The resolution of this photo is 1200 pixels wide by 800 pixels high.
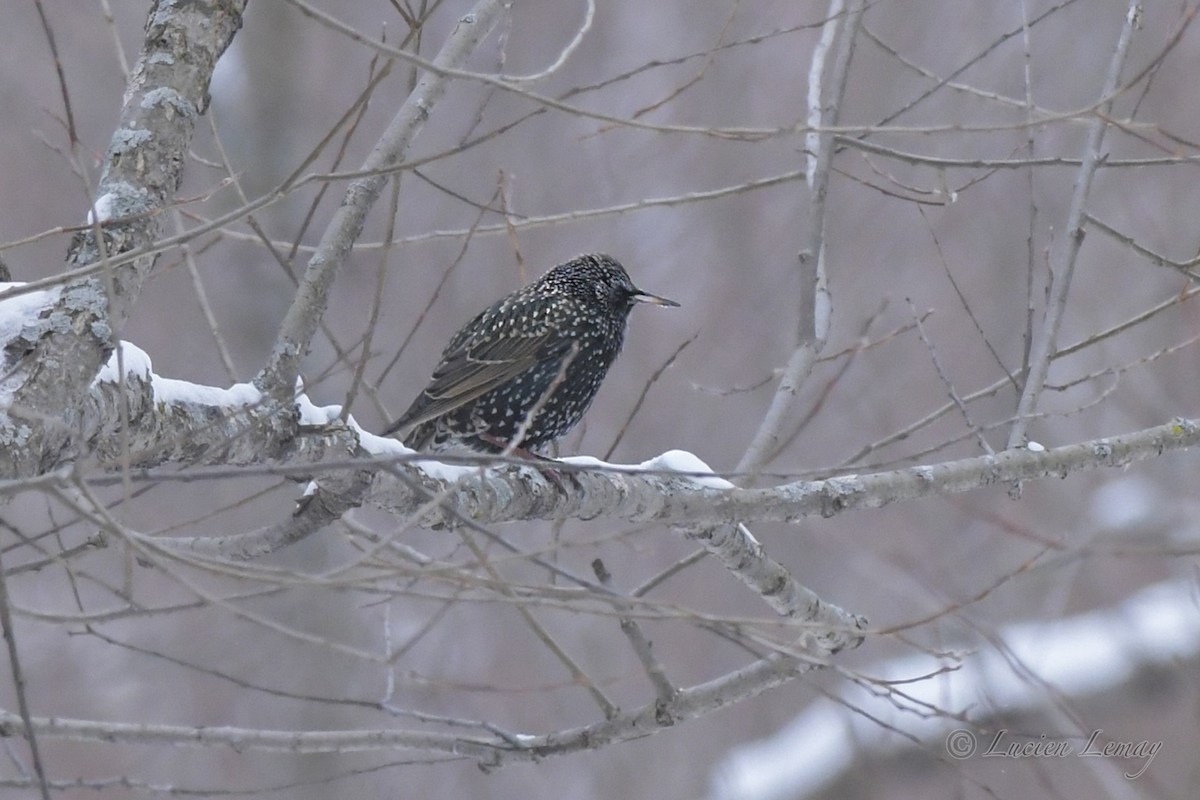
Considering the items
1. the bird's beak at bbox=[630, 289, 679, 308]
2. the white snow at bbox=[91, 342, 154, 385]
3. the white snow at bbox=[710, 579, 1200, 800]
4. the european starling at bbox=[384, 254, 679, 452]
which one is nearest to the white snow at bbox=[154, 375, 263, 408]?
the white snow at bbox=[91, 342, 154, 385]

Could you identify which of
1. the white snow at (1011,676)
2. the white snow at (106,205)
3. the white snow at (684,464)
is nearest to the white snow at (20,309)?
the white snow at (106,205)

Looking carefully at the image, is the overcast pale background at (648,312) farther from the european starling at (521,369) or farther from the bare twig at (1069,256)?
the bare twig at (1069,256)

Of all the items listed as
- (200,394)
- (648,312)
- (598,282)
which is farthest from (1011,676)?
(648,312)

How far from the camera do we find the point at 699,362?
10.7 meters

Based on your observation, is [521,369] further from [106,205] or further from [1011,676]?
[1011,676]

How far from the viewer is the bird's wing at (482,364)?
181 inches

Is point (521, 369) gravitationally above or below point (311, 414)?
above

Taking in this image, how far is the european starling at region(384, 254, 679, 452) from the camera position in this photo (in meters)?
4.64

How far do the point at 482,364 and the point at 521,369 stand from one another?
0.51 ft

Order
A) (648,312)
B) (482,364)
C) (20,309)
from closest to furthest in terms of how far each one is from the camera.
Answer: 1. (20,309)
2. (482,364)
3. (648,312)

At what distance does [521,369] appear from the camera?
15.5ft

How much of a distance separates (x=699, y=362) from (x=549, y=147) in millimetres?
2483

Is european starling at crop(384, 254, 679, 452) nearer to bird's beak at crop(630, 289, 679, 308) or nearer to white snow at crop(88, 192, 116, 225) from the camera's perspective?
bird's beak at crop(630, 289, 679, 308)

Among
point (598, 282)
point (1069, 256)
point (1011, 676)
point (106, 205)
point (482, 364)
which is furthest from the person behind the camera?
point (1011, 676)
